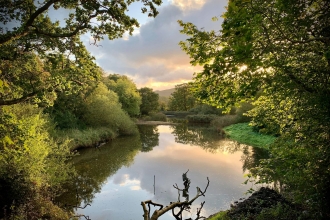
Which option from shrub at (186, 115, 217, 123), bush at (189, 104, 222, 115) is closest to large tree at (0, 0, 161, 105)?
shrub at (186, 115, 217, 123)

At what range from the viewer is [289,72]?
16.7ft

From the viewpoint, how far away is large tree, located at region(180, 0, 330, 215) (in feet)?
14.9

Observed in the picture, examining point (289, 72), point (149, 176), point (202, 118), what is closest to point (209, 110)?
point (202, 118)

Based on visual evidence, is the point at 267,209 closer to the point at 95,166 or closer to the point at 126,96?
the point at 95,166

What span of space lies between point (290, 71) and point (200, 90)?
2092 mm

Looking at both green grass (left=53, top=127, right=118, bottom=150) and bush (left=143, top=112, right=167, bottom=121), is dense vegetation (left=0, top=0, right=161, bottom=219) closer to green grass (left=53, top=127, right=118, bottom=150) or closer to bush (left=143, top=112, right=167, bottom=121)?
green grass (left=53, top=127, right=118, bottom=150)

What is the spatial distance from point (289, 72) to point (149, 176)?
13093 millimetres

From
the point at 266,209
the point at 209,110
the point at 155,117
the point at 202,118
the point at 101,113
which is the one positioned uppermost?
the point at 209,110

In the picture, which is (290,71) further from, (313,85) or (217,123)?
(217,123)

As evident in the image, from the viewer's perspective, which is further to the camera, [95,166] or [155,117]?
[155,117]

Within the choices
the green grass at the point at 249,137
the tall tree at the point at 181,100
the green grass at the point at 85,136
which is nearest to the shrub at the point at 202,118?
the green grass at the point at 249,137

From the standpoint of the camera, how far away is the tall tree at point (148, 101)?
66812mm

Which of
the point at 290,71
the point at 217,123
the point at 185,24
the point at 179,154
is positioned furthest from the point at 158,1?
the point at 217,123

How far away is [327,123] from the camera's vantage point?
16.6 ft
